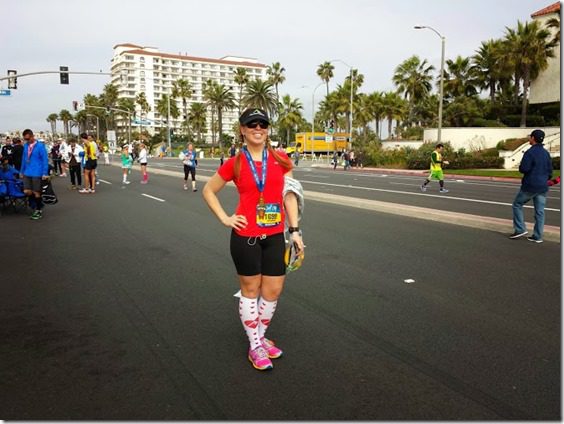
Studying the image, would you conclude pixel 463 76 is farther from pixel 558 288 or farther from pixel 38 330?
pixel 38 330

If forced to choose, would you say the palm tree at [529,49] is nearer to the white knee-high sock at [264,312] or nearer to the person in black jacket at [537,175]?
the person in black jacket at [537,175]

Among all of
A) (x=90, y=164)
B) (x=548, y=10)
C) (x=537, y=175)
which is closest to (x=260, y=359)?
(x=537, y=175)

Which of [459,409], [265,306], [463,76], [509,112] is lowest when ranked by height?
[459,409]

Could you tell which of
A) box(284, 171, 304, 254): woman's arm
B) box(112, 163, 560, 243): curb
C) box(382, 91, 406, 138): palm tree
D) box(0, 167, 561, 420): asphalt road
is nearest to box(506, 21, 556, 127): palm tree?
box(382, 91, 406, 138): palm tree

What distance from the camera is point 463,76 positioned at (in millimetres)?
50969

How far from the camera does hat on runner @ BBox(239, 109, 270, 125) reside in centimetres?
336

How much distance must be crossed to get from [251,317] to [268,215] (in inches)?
32.0

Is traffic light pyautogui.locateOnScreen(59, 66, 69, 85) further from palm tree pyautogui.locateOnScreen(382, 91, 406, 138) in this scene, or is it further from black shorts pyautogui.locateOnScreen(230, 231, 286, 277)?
palm tree pyautogui.locateOnScreen(382, 91, 406, 138)

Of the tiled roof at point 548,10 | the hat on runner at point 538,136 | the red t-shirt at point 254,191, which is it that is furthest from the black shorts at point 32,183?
the tiled roof at point 548,10

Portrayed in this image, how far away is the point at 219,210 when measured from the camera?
11.4 ft

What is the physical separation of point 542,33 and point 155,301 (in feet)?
142

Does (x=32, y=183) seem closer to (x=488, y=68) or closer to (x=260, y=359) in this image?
(x=260, y=359)

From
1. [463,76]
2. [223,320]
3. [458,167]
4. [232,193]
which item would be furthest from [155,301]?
[463,76]

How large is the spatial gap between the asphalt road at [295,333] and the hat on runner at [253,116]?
6.13 ft
